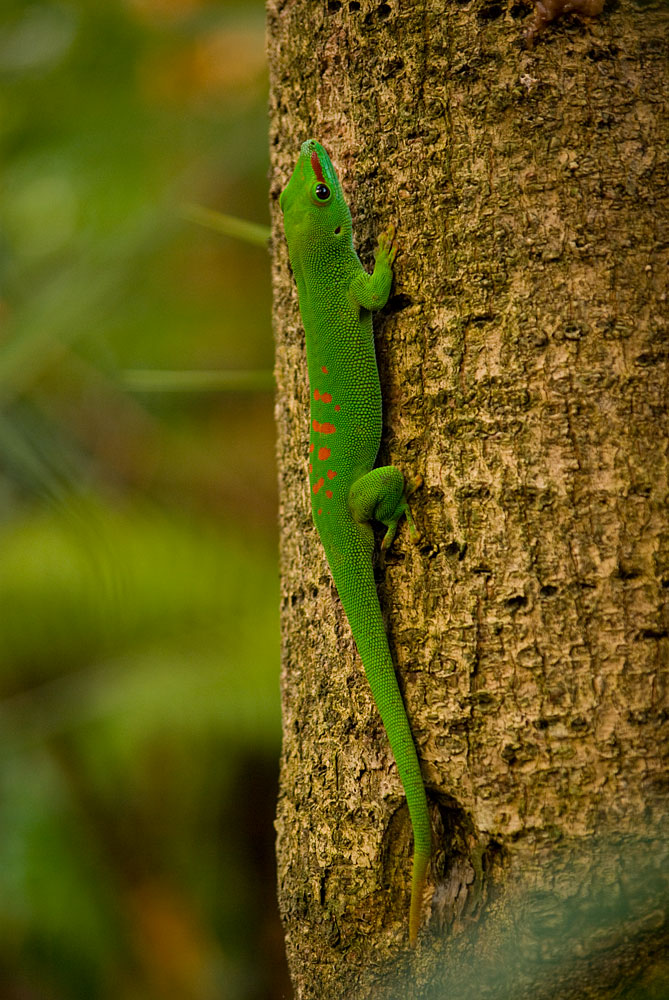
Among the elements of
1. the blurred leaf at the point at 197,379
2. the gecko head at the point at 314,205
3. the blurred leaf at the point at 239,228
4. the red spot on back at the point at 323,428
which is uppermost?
the blurred leaf at the point at 239,228

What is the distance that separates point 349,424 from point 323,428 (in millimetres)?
70

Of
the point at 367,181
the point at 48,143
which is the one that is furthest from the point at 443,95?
the point at 48,143

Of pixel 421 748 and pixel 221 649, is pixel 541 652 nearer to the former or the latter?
pixel 421 748

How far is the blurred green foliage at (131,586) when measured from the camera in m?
4.36

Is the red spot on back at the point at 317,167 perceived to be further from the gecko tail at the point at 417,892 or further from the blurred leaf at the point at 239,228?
the gecko tail at the point at 417,892

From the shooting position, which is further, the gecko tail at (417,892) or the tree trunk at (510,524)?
the gecko tail at (417,892)

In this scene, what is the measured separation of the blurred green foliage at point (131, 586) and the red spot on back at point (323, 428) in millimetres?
2053

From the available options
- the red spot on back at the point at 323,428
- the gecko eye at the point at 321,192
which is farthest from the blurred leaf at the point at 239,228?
the red spot on back at the point at 323,428

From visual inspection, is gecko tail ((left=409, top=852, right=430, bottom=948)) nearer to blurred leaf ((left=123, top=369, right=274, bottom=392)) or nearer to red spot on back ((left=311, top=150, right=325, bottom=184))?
blurred leaf ((left=123, top=369, right=274, bottom=392))

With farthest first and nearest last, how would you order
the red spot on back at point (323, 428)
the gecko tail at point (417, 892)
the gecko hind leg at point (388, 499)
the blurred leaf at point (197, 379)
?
the blurred leaf at point (197, 379) → the red spot on back at point (323, 428) → the gecko hind leg at point (388, 499) → the gecko tail at point (417, 892)

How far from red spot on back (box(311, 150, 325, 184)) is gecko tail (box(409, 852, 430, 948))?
135cm

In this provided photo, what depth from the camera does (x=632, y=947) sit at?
4.17ft

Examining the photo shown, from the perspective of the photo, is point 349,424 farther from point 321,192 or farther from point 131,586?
point 131,586

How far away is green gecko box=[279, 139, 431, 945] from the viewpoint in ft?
4.93
